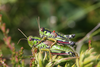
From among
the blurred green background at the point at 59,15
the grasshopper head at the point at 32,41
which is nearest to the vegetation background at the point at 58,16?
the blurred green background at the point at 59,15

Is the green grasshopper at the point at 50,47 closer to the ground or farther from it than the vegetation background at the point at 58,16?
closer to the ground

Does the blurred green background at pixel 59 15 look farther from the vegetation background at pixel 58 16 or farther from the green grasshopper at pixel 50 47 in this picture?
the green grasshopper at pixel 50 47

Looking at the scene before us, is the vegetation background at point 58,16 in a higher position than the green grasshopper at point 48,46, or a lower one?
higher

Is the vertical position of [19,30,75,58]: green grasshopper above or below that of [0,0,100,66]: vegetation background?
below

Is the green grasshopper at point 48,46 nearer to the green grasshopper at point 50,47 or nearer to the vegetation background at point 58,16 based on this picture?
the green grasshopper at point 50,47

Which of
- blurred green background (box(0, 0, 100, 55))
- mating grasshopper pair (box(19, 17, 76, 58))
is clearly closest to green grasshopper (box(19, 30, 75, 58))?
mating grasshopper pair (box(19, 17, 76, 58))

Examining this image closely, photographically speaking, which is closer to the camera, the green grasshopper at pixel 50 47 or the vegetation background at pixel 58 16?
the green grasshopper at pixel 50 47

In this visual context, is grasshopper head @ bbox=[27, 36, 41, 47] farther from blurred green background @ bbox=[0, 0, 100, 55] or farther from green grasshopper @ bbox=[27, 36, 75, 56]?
blurred green background @ bbox=[0, 0, 100, 55]

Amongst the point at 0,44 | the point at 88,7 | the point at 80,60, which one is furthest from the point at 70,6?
the point at 80,60

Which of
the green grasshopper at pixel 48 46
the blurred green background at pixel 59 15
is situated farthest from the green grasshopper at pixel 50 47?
the blurred green background at pixel 59 15

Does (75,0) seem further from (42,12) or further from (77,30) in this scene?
(42,12)
